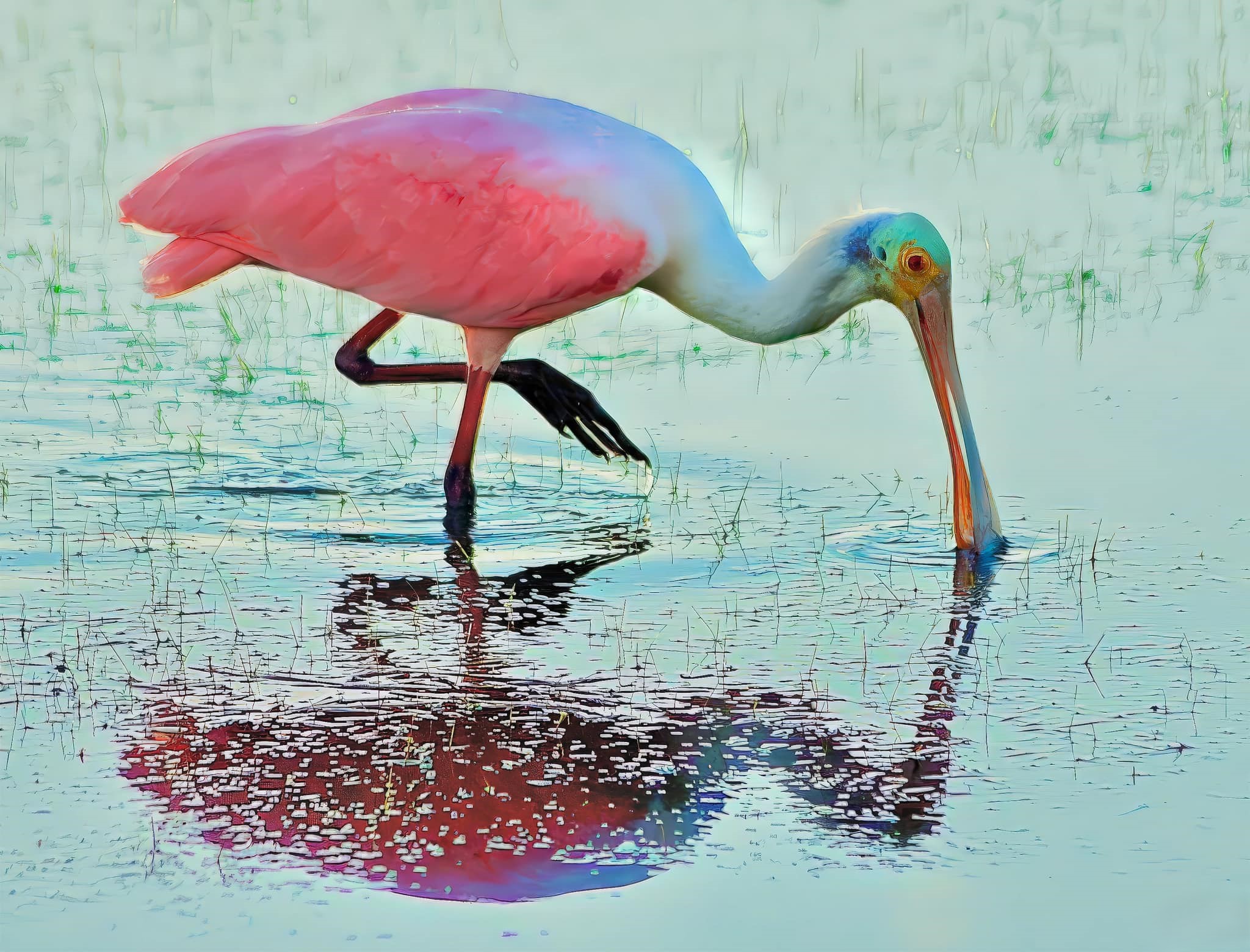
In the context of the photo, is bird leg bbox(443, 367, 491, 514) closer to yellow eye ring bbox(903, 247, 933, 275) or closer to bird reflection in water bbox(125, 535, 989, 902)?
yellow eye ring bbox(903, 247, 933, 275)

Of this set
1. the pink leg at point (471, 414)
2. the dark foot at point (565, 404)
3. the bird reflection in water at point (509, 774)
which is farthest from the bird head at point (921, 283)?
the bird reflection in water at point (509, 774)

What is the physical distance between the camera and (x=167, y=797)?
5203 mm

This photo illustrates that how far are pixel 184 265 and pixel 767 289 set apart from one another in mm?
2080

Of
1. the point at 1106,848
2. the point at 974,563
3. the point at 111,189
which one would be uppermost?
the point at 111,189

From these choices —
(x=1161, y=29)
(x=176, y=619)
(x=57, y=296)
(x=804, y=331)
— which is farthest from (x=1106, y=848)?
(x=1161, y=29)

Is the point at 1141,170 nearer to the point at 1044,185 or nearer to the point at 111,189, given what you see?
the point at 1044,185

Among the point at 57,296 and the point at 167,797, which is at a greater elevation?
the point at 57,296

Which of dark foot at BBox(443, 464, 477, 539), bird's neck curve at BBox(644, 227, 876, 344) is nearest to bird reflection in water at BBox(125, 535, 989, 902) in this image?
dark foot at BBox(443, 464, 477, 539)

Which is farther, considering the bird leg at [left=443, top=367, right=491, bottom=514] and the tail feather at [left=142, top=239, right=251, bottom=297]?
the tail feather at [left=142, top=239, right=251, bottom=297]

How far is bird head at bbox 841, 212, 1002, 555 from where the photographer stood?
321 inches

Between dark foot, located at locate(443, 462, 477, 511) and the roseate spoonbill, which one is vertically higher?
the roseate spoonbill

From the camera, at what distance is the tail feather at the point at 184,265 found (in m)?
8.30

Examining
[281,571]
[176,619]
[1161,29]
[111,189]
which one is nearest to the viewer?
[176,619]

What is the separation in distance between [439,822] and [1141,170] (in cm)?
960
